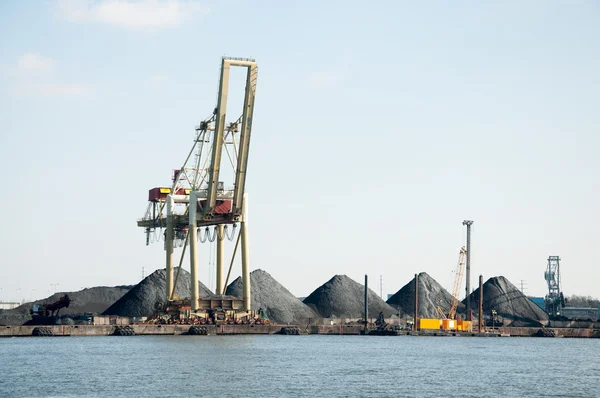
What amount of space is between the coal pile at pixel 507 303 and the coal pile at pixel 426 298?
4610 millimetres

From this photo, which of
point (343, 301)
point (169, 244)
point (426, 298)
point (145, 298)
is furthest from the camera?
point (426, 298)

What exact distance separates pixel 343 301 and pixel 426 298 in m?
15.0

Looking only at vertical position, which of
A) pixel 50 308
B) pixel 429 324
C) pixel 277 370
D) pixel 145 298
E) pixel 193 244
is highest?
pixel 193 244

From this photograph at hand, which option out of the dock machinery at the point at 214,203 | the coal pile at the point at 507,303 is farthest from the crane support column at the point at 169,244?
the coal pile at the point at 507,303

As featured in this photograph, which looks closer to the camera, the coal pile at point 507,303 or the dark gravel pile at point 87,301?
the dark gravel pile at point 87,301

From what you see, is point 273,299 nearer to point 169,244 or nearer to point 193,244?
point 169,244

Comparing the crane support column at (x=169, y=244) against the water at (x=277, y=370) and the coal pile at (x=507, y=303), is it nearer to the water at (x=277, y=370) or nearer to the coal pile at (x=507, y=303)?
the water at (x=277, y=370)

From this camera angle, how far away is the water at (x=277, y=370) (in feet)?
177

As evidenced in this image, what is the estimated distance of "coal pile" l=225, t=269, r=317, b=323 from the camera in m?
138

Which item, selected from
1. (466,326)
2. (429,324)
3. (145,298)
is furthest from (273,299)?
(466,326)

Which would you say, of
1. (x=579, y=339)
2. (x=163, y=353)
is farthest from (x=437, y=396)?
(x=579, y=339)

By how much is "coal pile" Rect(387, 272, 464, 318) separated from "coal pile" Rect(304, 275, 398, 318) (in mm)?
3805

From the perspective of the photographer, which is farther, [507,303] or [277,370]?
[507,303]

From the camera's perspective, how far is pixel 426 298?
157 metres
